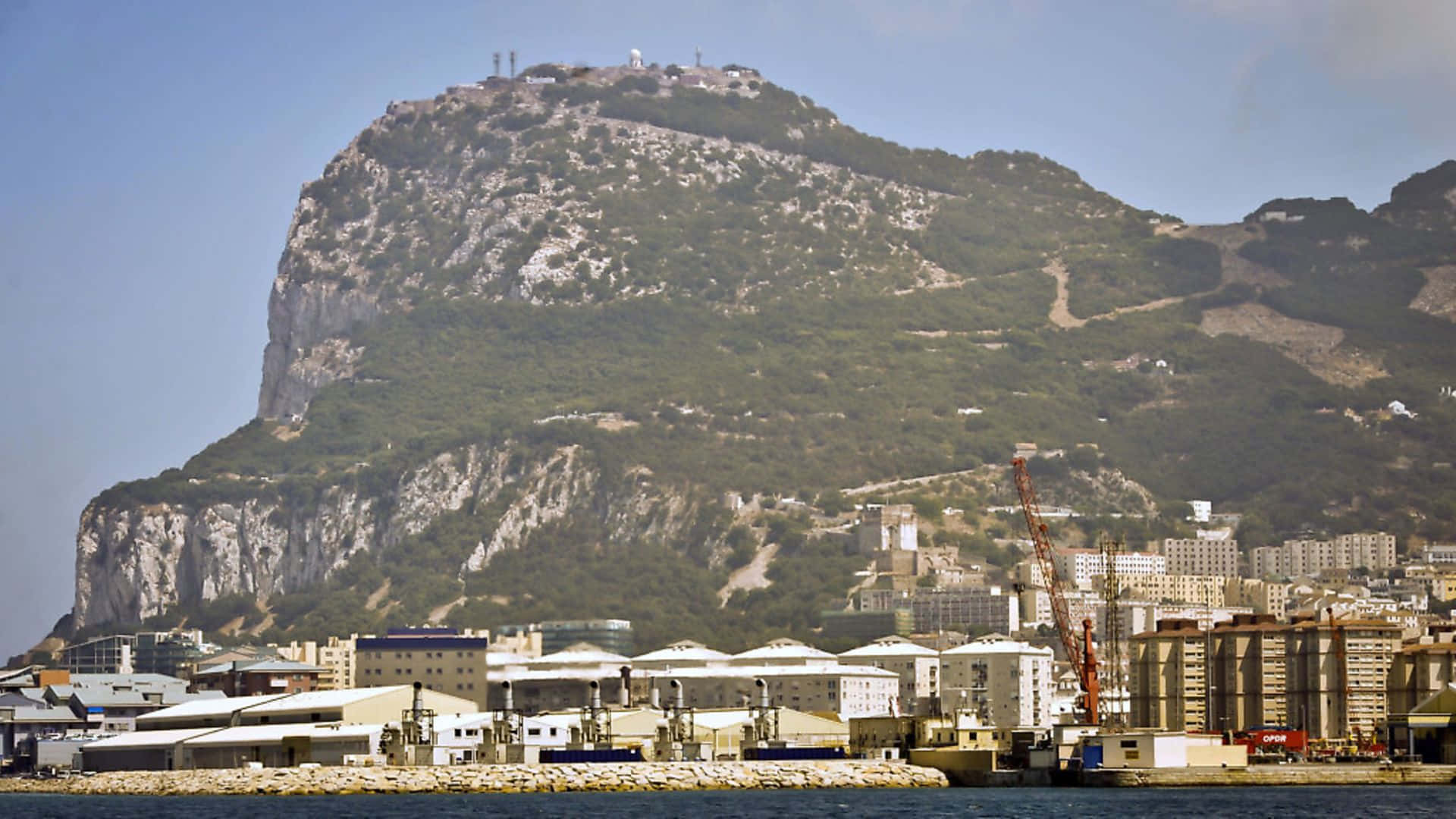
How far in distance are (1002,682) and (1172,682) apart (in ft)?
54.5

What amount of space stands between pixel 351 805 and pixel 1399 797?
45221mm

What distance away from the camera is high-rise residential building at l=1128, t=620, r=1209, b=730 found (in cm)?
17400

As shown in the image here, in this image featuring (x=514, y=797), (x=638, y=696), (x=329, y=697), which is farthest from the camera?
(x=638, y=696)

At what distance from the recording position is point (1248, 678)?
565ft

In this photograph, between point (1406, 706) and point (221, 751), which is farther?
point (1406, 706)

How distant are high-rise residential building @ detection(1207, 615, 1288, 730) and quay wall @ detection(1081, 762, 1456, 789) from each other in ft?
96.0

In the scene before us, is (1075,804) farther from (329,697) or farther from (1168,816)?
(329,697)

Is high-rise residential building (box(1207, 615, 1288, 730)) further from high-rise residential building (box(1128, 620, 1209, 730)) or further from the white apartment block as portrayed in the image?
the white apartment block

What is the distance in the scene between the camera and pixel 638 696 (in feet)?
649

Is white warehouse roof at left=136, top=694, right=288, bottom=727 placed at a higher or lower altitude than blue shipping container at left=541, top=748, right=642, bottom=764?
higher

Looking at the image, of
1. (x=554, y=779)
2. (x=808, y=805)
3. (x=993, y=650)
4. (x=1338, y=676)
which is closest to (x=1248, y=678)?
(x=1338, y=676)

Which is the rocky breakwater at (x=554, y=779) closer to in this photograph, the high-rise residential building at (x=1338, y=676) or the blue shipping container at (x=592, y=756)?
the blue shipping container at (x=592, y=756)

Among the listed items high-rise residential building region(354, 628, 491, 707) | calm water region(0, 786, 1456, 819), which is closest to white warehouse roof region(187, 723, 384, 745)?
calm water region(0, 786, 1456, 819)

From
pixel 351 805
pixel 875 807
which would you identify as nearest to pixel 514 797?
pixel 351 805
